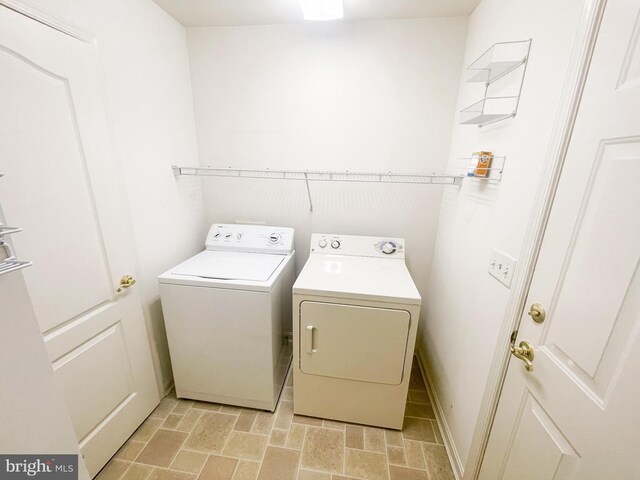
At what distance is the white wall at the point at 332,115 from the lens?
174cm

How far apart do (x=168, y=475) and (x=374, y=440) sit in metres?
1.20

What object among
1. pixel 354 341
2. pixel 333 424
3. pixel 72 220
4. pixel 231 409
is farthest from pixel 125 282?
pixel 333 424

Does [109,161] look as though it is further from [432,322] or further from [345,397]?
[432,322]

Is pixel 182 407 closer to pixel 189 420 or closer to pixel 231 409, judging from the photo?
pixel 189 420

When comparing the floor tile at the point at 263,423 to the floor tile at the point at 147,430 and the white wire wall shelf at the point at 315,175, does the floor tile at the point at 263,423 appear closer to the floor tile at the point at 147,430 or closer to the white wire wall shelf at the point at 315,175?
the floor tile at the point at 147,430

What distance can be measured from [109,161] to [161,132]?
1.63ft

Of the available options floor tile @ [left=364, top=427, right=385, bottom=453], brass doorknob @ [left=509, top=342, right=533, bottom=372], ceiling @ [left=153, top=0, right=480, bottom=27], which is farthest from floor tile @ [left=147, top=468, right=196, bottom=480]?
ceiling @ [left=153, top=0, right=480, bottom=27]

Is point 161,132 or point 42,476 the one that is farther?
point 161,132

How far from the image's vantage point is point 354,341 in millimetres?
1484

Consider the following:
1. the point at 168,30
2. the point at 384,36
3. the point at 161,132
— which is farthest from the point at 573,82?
the point at 168,30

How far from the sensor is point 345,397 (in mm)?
1632

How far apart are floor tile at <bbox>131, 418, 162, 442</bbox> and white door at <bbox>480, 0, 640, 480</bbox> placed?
6.48ft

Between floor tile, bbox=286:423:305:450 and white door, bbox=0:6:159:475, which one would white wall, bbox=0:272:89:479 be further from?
floor tile, bbox=286:423:305:450

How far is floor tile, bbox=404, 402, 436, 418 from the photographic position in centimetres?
177
